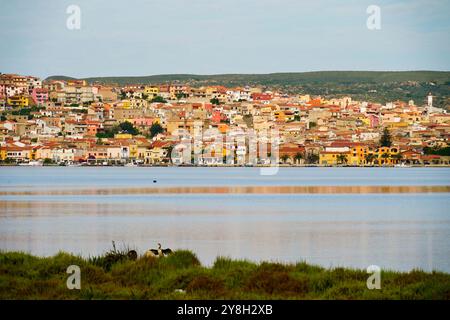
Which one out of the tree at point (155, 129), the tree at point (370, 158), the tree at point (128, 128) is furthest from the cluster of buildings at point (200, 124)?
the tree at point (128, 128)

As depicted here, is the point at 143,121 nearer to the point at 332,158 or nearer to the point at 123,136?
the point at 123,136

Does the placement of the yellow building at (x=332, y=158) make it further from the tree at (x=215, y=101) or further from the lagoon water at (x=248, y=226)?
the lagoon water at (x=248, y=226)

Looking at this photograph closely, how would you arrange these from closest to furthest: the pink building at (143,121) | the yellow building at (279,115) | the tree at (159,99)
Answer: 1. the pink building at (143,121)
2. the yellow building at (279,115)
3. the tree at (159,99)

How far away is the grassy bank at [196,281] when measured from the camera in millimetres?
7156

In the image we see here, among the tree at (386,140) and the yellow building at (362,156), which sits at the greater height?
the tree at (386,140)

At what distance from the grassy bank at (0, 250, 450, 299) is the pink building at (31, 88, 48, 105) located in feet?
340

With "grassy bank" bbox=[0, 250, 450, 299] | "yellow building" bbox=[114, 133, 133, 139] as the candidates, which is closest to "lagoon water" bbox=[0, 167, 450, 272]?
"grassy bank" bbox=[0, 250, 450, 299]

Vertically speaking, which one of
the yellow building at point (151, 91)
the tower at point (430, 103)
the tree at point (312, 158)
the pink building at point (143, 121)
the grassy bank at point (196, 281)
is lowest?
the tree at point (312, 158)

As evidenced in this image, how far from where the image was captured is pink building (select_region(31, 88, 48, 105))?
110875 millimetres

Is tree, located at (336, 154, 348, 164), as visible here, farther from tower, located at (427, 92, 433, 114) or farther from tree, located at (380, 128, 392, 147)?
tower, located at (427, 92, 433, 114)

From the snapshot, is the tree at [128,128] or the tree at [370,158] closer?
the tree at [370,158]

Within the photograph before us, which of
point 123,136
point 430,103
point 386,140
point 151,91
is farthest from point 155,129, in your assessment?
point 430,103

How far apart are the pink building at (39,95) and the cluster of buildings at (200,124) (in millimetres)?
111
